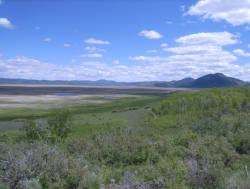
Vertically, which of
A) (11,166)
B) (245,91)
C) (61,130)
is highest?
(245,91)

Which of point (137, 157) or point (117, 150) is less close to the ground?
point (117, 150)

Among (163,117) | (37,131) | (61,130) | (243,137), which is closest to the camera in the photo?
(243,137)

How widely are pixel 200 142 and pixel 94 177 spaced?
738 cm

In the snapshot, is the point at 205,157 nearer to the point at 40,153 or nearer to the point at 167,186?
the point at 167,186

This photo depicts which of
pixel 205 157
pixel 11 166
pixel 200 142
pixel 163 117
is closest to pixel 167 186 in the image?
pixel 205 157

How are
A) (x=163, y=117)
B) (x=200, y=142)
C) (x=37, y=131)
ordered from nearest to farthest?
(x=200, y=142), (x=37, y=131), (x=163, y=117)

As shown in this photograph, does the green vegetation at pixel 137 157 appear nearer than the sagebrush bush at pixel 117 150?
Yes

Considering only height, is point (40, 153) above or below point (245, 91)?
below

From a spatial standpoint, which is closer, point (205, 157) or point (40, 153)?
point (40, 153)

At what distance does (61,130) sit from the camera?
18.5 metres

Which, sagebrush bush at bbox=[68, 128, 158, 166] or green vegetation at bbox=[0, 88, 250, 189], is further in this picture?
sagebrush bush at bbox=[68, 128, 158, 166]

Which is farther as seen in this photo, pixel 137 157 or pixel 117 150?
pixel 117 150

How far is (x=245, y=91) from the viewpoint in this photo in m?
27.2

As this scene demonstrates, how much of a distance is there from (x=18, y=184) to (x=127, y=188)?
10.6ft
